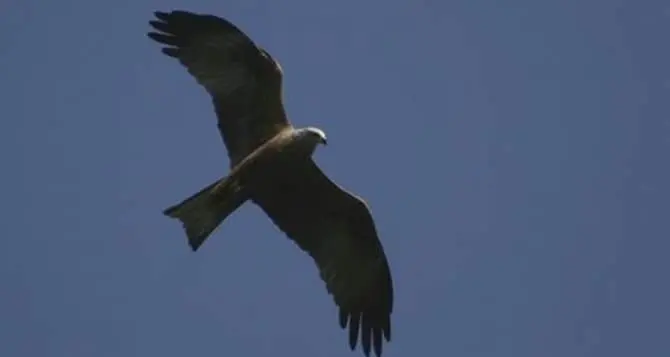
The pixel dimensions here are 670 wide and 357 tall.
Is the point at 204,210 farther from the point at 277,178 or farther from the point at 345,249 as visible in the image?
the point at 345,249

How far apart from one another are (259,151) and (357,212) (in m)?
1.33

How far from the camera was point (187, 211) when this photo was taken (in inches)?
342

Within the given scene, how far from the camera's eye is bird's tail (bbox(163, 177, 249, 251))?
8.64 m

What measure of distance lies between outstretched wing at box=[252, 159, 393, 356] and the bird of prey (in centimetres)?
1

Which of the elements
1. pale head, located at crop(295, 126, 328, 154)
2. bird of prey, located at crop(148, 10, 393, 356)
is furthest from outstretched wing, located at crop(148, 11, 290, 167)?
pale head, located at crop(295, 126, 328, 154)

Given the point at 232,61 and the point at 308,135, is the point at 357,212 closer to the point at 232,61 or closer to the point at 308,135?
the point at 308,135

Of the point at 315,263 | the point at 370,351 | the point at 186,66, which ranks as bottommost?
the point at 370,351

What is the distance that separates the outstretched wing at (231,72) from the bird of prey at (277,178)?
1cm

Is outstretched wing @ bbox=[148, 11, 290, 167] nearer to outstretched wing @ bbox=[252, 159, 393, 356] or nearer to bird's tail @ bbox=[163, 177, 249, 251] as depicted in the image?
bird's tail @ bbox=[163, 177, 249, 251]

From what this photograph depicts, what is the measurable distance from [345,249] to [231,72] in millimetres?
2318

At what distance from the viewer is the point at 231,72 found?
31.0ft

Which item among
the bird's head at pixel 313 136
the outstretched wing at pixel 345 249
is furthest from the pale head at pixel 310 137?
the outstretched wing at pixel 345 249

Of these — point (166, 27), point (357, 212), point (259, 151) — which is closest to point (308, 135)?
point (259, 151)

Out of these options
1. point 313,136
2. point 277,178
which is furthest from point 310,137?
point 277,178
